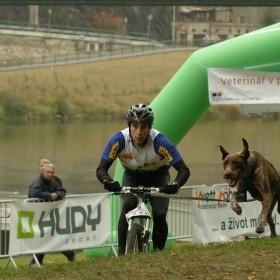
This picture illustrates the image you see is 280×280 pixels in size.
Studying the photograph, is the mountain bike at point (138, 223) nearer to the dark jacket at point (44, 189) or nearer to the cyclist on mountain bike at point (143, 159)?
the cyclist on mountain bike at point (143, 159)

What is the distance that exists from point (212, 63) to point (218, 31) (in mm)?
102642

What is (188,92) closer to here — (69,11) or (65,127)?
(65,127)

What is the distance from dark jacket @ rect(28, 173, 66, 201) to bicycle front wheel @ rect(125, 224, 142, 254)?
165 inches

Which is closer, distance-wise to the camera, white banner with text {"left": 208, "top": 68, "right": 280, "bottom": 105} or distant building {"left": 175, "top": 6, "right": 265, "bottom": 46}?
white banner with text {"left": 208, "top": 68, "right": 280, "bottom": 105}

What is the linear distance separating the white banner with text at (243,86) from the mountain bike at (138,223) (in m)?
5.83

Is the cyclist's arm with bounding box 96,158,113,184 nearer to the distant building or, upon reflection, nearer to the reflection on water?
the reflection on water

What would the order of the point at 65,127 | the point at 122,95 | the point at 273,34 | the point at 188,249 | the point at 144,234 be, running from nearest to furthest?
the point at 144,234 → the point at 188,249 → the point at 273,34 → the point at 65,127 → the point at 122,95

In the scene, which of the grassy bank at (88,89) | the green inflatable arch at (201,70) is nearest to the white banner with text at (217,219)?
the green inflatable arch at (201,70)

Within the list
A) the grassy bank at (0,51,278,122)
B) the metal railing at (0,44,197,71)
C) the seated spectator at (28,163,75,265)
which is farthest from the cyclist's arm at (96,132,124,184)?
the metal railing at (0,44,197,71)

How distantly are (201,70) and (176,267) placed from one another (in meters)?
6.72

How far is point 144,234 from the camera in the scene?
8078 mm

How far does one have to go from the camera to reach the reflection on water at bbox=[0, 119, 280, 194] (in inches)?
1228

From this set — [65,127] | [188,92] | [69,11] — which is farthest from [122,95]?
[188,92]

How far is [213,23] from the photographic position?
115m
